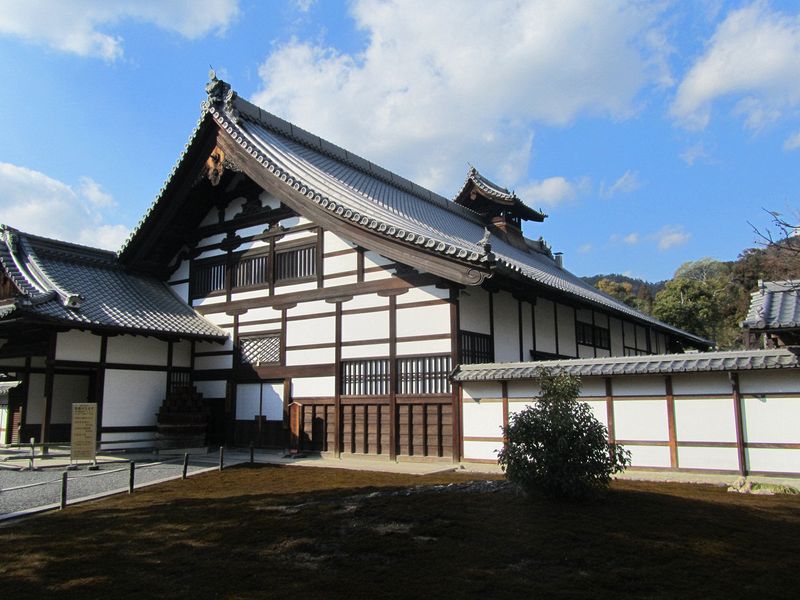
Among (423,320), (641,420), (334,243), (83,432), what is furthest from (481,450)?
(83,432)

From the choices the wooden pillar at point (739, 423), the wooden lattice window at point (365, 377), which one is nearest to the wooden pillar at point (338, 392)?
the wooden lattice window at point (365, 377)

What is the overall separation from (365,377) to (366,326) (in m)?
1.41

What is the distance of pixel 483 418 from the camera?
14938mm

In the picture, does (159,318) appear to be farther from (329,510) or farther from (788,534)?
(788,534)

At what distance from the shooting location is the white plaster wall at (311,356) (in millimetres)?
18047

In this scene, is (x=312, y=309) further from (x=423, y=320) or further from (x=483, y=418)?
(x=483, y=418)

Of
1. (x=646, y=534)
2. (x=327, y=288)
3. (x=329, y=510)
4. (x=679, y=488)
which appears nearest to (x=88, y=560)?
(x=329, y=510)

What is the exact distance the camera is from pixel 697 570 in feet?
19.7

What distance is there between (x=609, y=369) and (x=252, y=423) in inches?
449

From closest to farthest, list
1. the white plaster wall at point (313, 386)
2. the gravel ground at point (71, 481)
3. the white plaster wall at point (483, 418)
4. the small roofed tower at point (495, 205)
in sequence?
the gravel ground at point (71, 481)
the white plaster wall at point (483, 418)
the white plaster wall at point (313, 386)
the small roofed tower at point (495, 205)

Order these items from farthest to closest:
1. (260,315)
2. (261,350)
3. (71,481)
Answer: (260,315) → (261,350) → (71,481)

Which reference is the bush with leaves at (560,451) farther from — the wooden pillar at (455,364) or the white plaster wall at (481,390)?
the wooden pillar at (455,364)

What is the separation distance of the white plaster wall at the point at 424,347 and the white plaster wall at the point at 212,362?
6.87 m

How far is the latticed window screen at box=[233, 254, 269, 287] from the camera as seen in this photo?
66.9 feet
